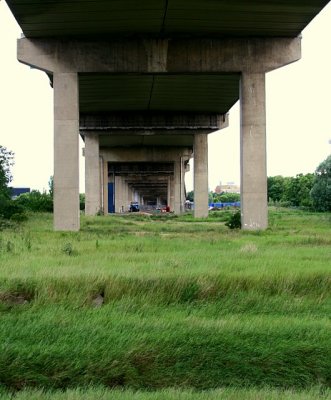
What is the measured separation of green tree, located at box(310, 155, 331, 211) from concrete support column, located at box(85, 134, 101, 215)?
2422 cm

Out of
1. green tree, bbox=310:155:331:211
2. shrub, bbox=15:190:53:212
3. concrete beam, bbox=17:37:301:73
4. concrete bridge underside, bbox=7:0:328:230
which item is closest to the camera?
concrete bridge underside, bbox=7:0:328:230

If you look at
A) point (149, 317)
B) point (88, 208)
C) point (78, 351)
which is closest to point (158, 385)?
point (78, 351)

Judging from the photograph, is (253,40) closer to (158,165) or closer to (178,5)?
(178,5)

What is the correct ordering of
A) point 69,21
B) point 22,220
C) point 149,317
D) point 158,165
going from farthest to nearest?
point 158,165 < point 22,220 < point 69,21 < point 149,317

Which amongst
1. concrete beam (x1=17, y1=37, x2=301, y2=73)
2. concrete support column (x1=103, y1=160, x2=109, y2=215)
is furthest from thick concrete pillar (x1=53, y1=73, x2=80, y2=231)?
concrete support column (x1=103, y1=160, x2=109, y2=215)

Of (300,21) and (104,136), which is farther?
(104,136)

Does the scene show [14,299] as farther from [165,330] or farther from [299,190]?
[299,190]

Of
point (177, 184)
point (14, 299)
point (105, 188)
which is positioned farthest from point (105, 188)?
point (14, 299)

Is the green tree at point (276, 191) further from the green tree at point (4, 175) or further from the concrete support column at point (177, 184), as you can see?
the green tree at point (4, 175)

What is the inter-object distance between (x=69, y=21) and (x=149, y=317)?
65.7ft

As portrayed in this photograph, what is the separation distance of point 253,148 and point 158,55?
20.7 feet

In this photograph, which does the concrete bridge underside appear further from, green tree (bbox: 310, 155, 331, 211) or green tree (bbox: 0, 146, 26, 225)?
green tree (bbox: 310, 155, 331, 211)

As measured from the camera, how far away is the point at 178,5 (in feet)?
83.4

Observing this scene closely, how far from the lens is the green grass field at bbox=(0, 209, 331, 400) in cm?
827
